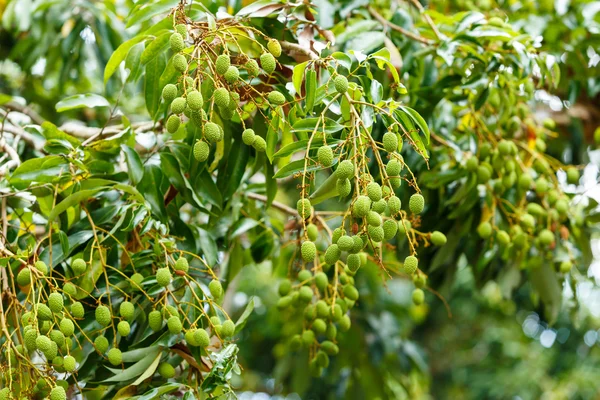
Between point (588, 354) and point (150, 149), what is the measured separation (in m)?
4.58

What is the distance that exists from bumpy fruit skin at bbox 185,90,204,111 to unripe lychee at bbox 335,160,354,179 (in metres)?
0.24

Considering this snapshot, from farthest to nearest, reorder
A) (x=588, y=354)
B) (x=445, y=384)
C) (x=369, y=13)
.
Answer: (x=445, y=384) → (x=588, y=354) → (x=369, y=13)

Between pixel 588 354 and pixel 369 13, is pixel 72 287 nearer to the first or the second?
pixel 369 13

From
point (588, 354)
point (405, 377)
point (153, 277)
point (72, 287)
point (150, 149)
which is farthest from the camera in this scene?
point (588, 354)

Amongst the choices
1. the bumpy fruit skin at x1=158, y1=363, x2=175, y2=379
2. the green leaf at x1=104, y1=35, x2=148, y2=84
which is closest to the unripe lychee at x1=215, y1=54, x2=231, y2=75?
the green leaf at x1=104, y1=35, x2=148, y2=84

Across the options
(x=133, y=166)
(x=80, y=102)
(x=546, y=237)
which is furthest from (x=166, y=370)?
(x=546, y=237)

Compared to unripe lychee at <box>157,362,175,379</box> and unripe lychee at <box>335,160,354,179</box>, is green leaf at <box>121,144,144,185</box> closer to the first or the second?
unripe lychee at <box>157,362,175,379</box>

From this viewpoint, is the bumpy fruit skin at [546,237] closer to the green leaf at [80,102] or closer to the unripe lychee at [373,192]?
the unripe lychee at [373,192]

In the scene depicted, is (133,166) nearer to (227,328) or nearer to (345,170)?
(227,328)

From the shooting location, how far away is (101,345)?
1.36 m

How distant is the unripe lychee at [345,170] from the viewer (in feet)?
3.82

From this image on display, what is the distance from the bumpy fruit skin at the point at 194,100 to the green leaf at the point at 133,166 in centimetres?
38

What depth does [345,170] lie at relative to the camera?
116 centimetres

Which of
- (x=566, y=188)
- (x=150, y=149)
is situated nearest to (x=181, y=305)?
(x=150, y=149)
